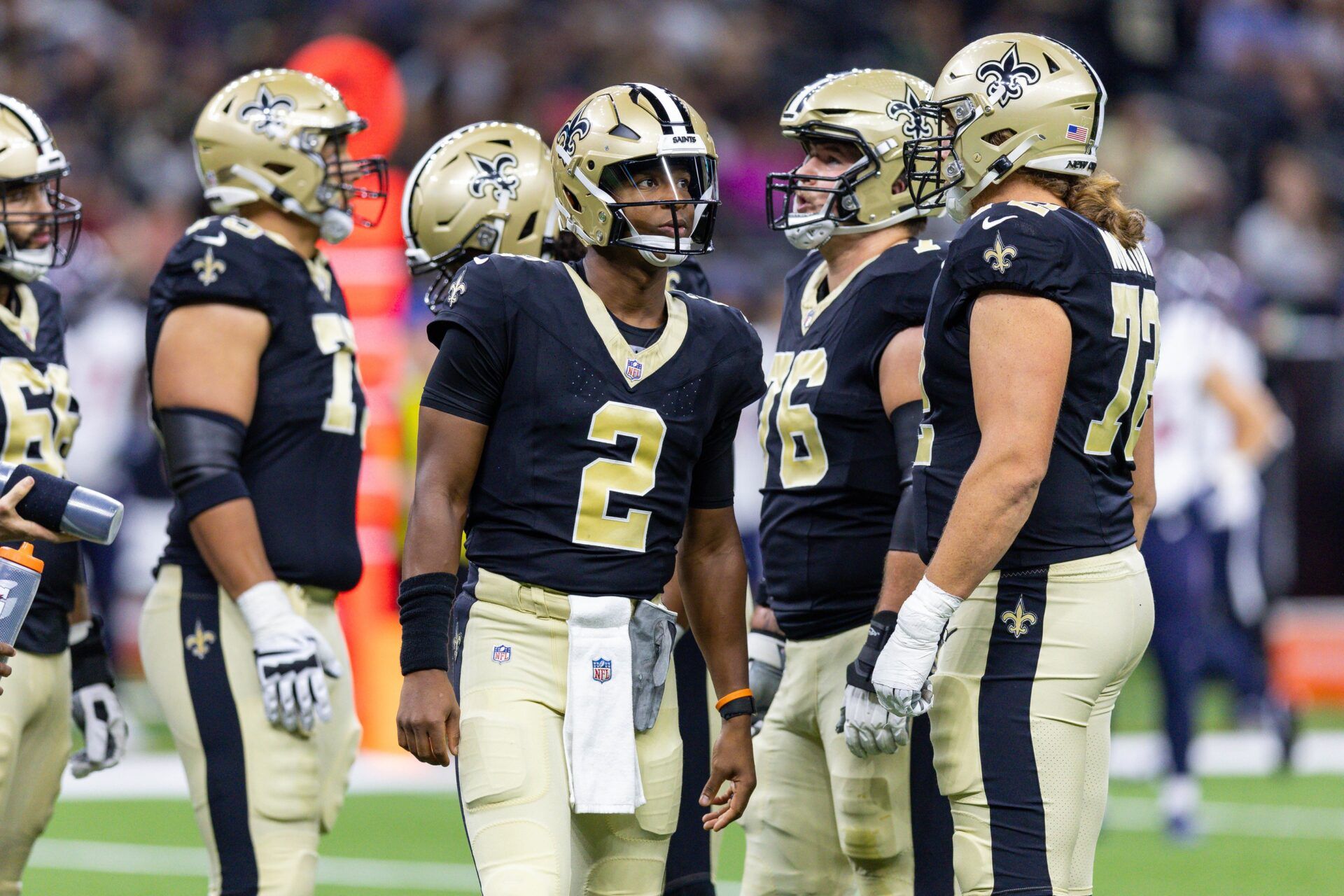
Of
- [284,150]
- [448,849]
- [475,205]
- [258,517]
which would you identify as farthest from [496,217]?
[448,849]

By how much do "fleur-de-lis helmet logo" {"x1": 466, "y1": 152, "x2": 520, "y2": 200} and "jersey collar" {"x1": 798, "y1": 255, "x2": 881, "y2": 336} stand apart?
0.85 metres

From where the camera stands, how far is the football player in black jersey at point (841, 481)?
13.7ft

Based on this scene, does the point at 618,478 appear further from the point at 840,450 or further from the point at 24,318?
the point at 24,318

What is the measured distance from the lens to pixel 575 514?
A: 3621mm

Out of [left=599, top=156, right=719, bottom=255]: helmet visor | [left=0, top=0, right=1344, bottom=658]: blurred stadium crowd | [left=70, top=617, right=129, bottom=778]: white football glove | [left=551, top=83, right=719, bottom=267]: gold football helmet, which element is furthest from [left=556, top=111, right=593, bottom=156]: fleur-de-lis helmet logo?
[left=0, top=0, right=1344, bottom=658]: blurred stadium crowd

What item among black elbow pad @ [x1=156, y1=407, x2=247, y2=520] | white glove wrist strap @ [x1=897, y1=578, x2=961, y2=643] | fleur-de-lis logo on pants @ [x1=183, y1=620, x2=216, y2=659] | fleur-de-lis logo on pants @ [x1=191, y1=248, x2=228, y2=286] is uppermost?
fleur-de-lis logo on pants @ [x1=191, y1=248, x2=228, y2=286]

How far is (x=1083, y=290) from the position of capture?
353cm

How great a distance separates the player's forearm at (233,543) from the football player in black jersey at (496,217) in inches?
29.1

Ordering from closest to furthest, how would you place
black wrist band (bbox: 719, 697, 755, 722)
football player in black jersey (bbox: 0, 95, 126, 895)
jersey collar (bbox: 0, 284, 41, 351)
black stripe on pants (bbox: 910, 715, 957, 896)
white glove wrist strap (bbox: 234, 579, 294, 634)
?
black wrist band (bbox: 719, 697, 755, 722) < black stripe on pants (bbox: 910, 715, 957, 896) < white glove wrist strap (bbox: 234, 579, 294, 634) < football player in black jersey (bbox: 0, 95, 126, 895) < jersey collar (bbox: 0, 284, 41, 351)

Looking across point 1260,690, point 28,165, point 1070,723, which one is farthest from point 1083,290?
point 1260,690

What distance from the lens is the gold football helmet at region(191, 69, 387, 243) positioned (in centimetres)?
475

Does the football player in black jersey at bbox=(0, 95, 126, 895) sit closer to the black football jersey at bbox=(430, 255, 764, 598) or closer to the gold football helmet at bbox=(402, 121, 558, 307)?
the gold football helmet at bbox=(402, 121, 558, 307)

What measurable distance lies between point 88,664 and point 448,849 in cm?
291

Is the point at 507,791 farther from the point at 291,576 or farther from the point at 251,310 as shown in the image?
the point at 251,310
